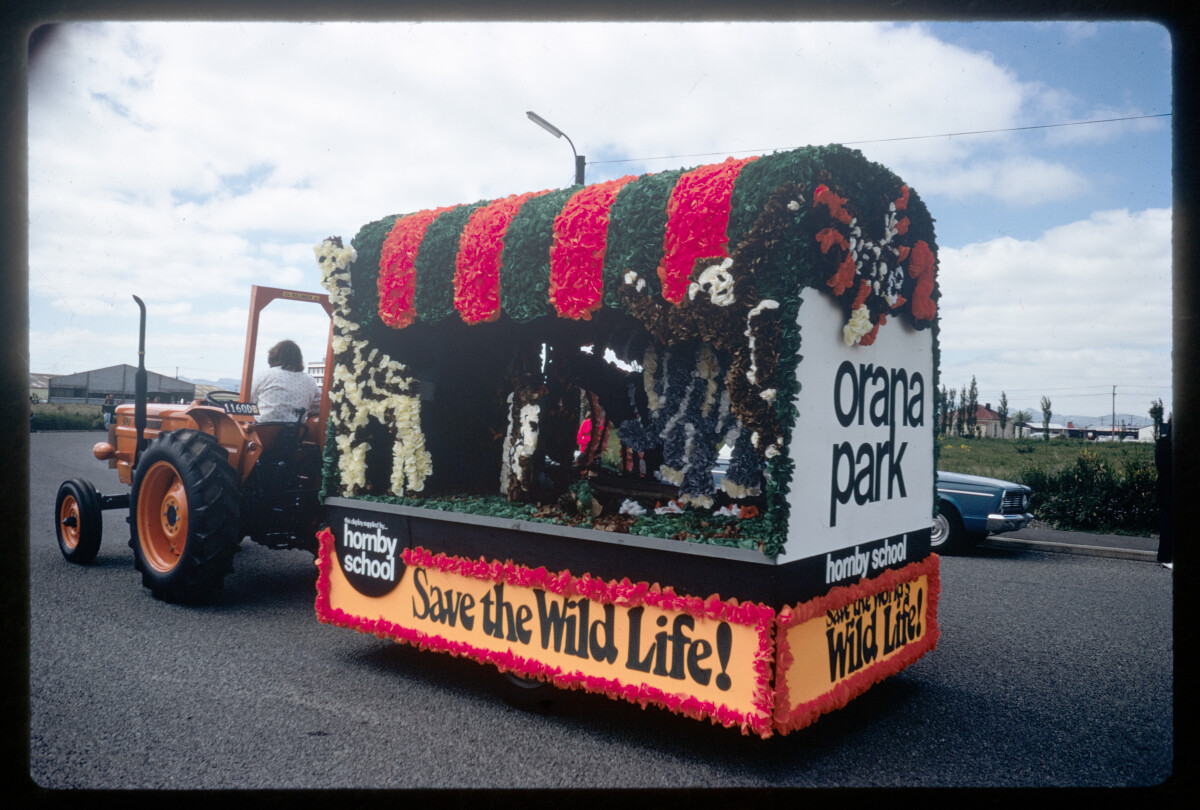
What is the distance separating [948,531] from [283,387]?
26.1 ft

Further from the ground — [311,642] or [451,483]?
[451,483]

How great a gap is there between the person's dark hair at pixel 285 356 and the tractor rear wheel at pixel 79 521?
245 cm

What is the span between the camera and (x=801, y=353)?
3217 mm

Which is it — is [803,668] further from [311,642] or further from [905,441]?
[311,642]

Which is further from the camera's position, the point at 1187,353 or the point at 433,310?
the point at 433,310

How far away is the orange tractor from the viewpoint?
5652 mm

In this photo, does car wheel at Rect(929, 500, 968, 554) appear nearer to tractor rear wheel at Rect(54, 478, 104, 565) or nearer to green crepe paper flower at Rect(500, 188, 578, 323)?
green crepe paper flower at Rect(500, 188, 578, 323)

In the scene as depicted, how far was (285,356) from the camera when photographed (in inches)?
247

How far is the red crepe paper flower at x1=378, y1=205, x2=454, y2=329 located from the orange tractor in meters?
1.95

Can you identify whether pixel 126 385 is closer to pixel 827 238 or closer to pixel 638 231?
pixel 638 231

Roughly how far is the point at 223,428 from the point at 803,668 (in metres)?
5.27

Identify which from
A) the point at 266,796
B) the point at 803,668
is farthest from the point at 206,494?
the point at 803,668

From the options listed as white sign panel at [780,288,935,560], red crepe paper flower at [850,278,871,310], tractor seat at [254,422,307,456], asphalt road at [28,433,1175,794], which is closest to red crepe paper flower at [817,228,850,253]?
white sign panel at [780,288,935,560]

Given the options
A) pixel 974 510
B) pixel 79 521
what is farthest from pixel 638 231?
pixel 974 510
